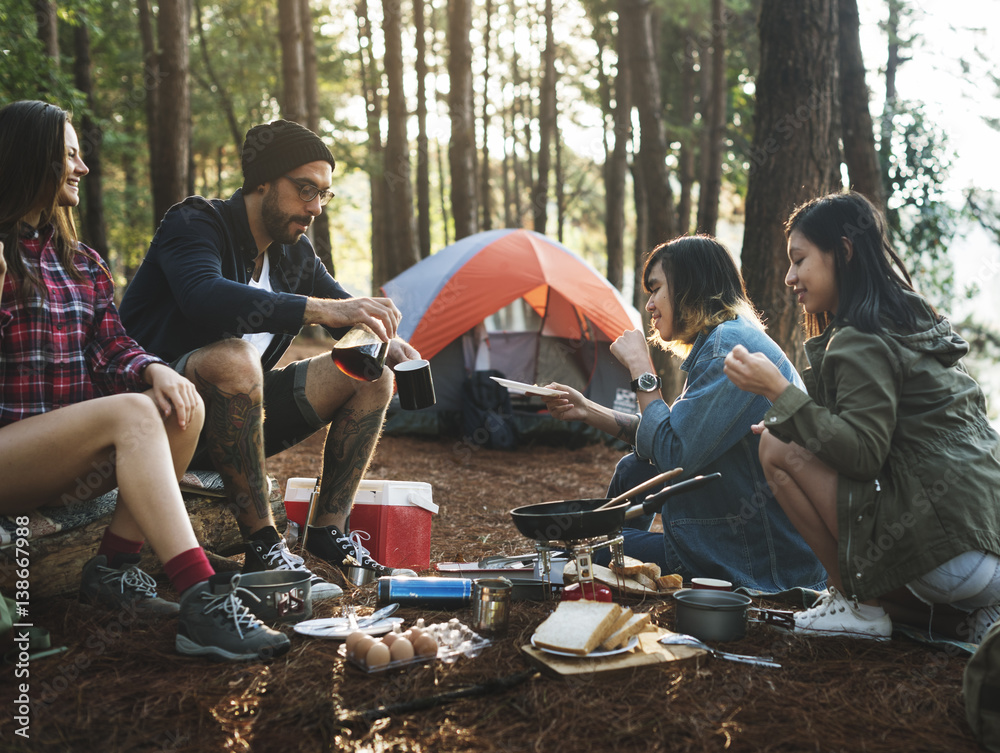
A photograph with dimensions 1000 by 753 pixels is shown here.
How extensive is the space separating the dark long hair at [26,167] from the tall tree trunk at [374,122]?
13379 millimetres

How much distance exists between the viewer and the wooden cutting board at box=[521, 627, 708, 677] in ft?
6.84

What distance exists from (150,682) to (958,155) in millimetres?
11659

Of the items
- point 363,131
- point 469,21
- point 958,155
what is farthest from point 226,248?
point 363,131

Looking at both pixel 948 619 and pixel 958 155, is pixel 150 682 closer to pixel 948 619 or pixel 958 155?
pixel 948 619

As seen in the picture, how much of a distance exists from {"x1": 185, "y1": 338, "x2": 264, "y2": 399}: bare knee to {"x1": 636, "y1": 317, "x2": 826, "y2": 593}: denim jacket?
1.40 meters

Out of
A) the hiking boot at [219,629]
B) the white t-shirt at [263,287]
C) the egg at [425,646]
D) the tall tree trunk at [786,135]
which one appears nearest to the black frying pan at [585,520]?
the egg at [425,646]

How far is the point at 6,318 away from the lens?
229cm

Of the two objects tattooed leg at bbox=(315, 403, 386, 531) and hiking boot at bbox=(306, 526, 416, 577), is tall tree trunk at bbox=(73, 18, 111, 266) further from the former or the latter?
hiking boot at bbox=(306, 526, 416, 577)

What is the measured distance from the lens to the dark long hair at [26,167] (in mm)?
2326

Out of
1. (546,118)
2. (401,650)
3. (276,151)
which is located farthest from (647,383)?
(546,118)

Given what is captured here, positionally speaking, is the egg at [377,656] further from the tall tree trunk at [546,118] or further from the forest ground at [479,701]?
the tall tree trunk at [546,118]

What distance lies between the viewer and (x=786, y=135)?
505cm

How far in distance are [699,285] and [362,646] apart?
5.72 ft

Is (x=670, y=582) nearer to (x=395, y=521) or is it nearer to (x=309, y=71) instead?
(x=395, y=521)
